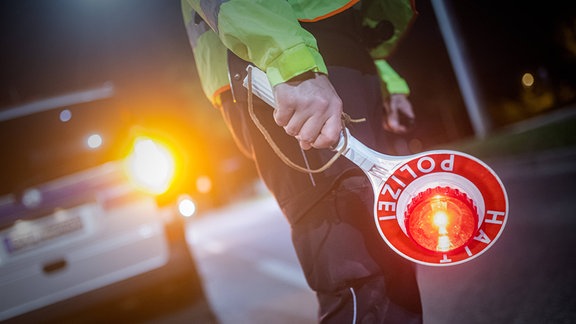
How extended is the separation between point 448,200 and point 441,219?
0.05 metres

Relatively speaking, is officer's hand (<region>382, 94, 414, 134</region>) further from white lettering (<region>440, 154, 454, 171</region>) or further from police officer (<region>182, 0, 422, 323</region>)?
white lettering (<region>440, 154, 454, 171</region>)

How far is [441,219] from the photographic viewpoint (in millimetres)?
1031

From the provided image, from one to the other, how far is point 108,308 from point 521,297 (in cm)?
384

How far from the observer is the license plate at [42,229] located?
11.7ft

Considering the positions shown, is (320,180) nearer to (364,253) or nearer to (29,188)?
(364,253)

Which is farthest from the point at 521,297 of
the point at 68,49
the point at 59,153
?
the point at 68,49

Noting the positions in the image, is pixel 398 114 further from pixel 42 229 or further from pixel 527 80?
pixel 527 80

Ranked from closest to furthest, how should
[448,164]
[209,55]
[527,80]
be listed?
1. [448,164]
2. [209,55]
3. [527,80]

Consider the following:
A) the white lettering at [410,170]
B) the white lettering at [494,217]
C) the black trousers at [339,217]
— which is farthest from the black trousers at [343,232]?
the white lettering at [494,217]

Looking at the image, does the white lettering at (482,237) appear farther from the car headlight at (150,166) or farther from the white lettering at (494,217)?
the car headlight at (150,166)

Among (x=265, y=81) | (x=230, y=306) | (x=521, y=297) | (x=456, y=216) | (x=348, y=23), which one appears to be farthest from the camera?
(x=230, y=306)

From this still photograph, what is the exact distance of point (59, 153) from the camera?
144 inches

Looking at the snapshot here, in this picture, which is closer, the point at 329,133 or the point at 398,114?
the point at 329,133

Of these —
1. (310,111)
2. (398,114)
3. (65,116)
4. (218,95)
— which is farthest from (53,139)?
(310,111)
